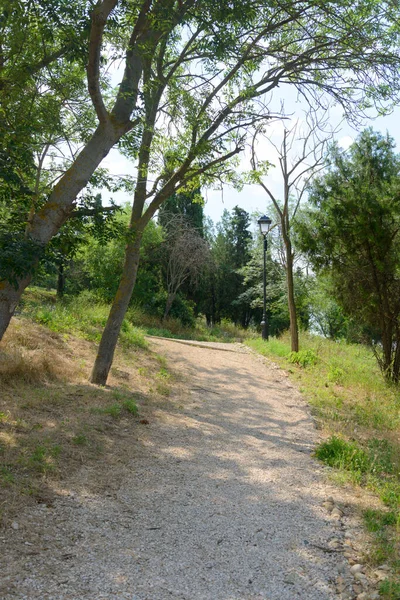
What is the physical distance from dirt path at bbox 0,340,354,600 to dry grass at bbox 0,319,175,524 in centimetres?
27

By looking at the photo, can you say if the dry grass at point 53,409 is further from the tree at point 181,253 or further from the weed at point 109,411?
the tree at point 181,253

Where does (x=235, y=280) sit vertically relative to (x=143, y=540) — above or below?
above

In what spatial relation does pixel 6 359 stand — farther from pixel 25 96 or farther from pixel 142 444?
pixel 25 96

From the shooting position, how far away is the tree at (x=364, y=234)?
11.5m

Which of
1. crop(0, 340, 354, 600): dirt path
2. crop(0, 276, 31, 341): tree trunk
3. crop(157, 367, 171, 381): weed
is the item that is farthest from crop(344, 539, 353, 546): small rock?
crop(157, 367, 171, 381): weed

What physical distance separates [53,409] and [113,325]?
8.62ft

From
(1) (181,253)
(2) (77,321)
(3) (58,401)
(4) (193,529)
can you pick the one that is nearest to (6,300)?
(3) (58,401)

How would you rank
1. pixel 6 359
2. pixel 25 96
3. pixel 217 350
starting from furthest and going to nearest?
pixel 217 350
pixel 6 359
pixel 25 96

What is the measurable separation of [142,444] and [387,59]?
6.85 meters

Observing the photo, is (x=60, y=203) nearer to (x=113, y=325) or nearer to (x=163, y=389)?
(x=113, y=325)

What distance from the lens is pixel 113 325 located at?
8.96 m

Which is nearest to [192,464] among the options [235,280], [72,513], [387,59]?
[72,513]

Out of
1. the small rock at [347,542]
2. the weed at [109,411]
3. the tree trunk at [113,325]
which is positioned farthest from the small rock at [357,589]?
the tree trunk at [113,325]

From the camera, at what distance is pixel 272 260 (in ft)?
112
